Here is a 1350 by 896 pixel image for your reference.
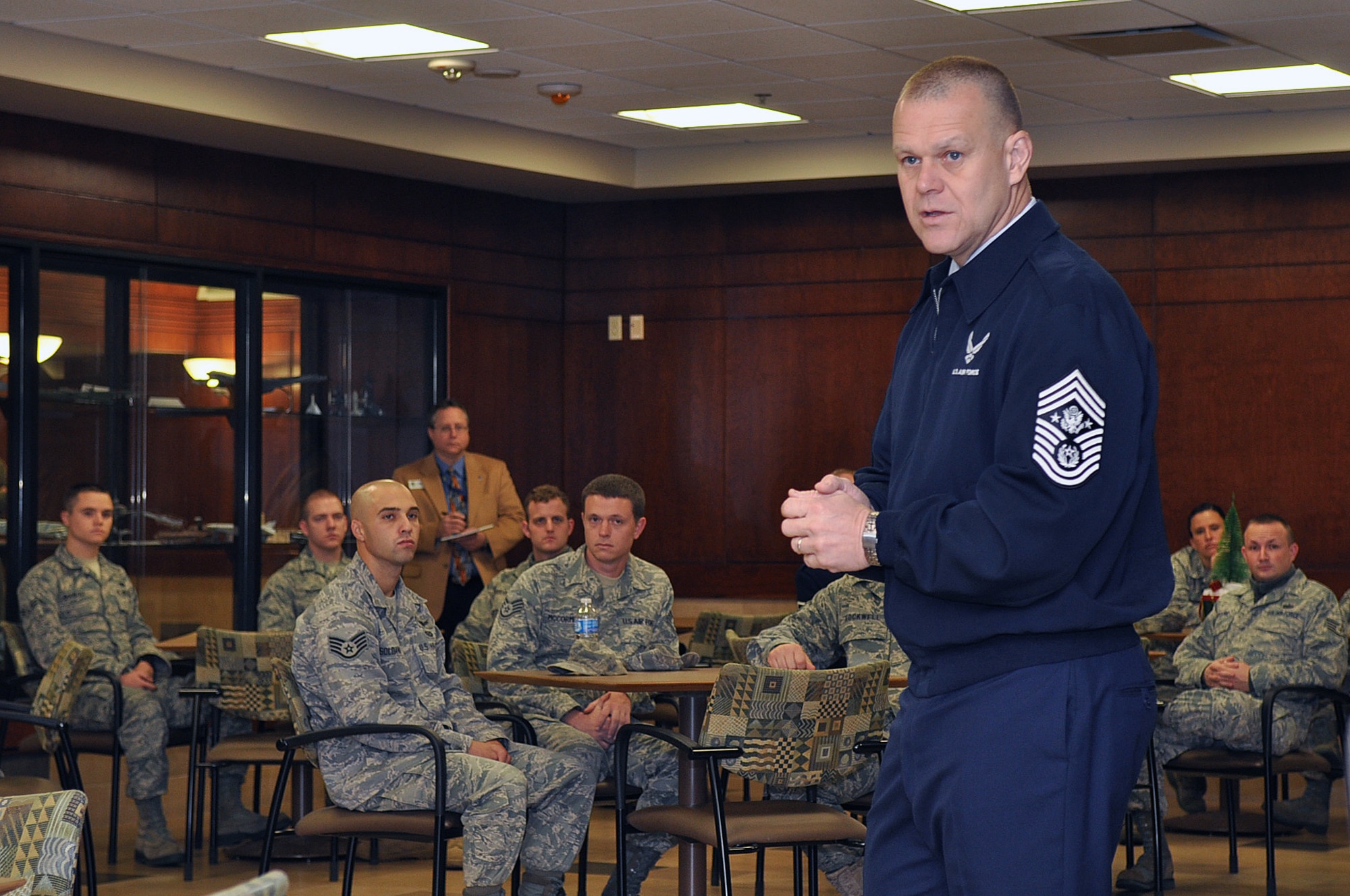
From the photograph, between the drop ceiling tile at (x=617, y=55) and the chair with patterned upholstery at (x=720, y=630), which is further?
the drop ceiling tile at (x=617, y=55)

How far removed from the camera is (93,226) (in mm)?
8422

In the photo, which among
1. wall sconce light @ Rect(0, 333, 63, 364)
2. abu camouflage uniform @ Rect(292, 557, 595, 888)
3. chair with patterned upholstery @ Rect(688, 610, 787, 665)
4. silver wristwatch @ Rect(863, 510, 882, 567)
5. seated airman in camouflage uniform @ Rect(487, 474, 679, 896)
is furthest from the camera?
wall sconce light @ Rect(0, 333, 63, 364)

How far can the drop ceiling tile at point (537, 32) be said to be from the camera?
715cm

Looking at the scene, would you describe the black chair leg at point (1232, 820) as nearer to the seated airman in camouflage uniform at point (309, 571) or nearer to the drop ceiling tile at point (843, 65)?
the drop ceiling tile at point (843, 65)

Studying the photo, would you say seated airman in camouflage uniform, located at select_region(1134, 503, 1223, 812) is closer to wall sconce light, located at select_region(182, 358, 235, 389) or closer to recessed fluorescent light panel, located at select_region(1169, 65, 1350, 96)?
recessed fluorescent light panel, located at select_region(1169, 65, 1350, 96)

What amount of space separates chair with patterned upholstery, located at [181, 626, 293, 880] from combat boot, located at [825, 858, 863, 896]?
1.95m

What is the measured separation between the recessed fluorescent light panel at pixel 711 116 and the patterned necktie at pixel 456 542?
7.20 ft

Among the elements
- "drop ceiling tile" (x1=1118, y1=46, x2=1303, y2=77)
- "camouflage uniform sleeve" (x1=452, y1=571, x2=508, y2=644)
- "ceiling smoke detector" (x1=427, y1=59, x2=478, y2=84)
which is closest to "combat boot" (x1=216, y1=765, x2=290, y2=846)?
"camouflage uniform sleeve" (x1=452, y1=571, x2=508, y2=644)

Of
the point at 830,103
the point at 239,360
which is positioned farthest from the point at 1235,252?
the point at 239,360

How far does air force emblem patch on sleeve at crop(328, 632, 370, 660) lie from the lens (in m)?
4.63

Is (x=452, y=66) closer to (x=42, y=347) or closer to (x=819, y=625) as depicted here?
(x=42, y=347)

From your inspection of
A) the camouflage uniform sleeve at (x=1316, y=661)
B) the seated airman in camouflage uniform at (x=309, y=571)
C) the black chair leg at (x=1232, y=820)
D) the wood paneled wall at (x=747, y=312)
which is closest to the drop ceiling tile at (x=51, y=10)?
the wood paneled wall at (x=747, y=312)

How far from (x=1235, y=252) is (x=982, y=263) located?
27.5 feet

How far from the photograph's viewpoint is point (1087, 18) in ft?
23.2
